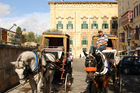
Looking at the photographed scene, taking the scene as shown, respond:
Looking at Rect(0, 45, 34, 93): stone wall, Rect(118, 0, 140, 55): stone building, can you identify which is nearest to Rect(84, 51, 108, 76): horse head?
Rect(0, 45, 34, 93): stone wall

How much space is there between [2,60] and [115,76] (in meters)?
5.32

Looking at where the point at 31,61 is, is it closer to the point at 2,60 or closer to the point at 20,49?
the point at 2,60

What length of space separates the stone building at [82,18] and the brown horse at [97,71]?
39354 mm

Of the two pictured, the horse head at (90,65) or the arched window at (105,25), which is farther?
the arched window at (105,25)

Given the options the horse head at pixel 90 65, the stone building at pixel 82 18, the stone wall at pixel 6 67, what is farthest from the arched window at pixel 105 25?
the horse head at pixel 90 65

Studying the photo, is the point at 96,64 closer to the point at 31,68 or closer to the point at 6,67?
the point at 31,68

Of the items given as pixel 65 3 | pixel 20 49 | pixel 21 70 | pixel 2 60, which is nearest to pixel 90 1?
pixel 65 3

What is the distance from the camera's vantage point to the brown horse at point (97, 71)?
548 cm

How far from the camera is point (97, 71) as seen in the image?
5.89 metres

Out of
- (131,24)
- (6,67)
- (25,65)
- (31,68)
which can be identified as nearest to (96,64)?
(31,68)

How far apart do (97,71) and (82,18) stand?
4101 centimetres

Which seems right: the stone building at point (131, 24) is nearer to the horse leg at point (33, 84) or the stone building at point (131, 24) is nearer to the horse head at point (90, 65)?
the horse head at point (90, 65)

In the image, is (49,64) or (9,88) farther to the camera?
(9,88)

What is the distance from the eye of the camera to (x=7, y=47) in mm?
9219
